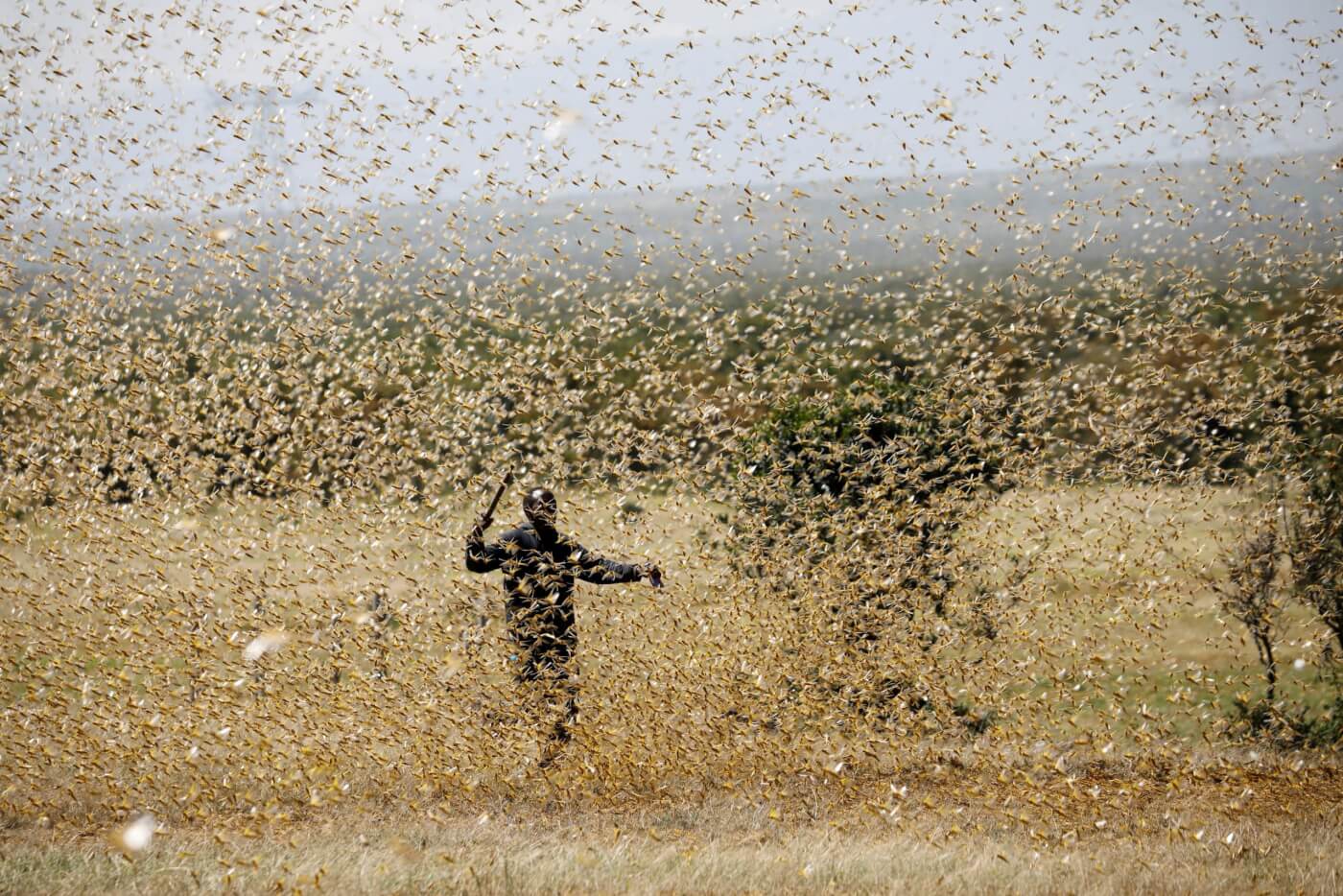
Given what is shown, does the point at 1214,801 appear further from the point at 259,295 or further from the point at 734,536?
the point at 259,295

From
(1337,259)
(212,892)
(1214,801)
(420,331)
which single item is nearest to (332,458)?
(420,331)

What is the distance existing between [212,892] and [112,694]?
3.20m

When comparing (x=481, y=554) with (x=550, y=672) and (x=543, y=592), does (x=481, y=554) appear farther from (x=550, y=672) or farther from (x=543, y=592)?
(x=550, y=672)

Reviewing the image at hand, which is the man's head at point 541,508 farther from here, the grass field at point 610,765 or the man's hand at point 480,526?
the grass field at point 610,765

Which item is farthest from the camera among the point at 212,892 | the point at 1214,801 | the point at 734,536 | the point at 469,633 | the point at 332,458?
the point at 734,536

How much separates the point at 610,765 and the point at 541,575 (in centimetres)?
145

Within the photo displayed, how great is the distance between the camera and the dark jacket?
24.6ft

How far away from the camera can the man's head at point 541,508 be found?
7.41m

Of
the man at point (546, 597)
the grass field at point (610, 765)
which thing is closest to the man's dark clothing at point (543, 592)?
the man at point (546, 597)

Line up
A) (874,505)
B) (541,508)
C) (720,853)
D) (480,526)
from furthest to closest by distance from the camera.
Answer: (874,505) < (541,508) < (480,526) < (720,853)

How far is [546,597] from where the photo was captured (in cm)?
779

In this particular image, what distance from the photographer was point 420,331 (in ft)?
32.4

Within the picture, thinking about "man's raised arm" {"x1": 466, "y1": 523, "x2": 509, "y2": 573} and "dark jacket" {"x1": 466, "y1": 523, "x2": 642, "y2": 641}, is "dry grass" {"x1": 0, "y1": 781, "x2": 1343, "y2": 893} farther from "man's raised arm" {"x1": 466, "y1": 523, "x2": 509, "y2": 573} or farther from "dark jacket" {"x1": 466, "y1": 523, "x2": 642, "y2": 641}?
"man's raised arm" {"x1": 466, "y1": 523, "x2": 509, "y2": 573}

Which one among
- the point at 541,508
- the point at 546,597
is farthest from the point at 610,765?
the point at 541,508
